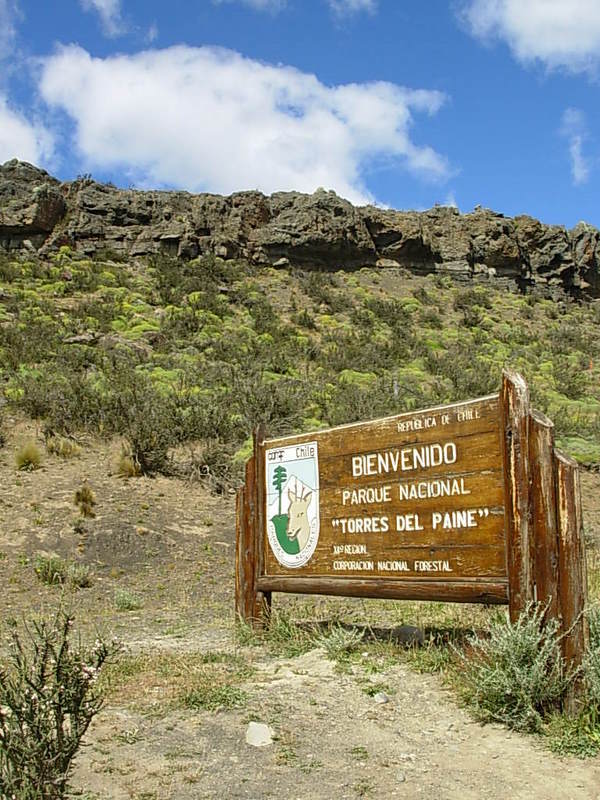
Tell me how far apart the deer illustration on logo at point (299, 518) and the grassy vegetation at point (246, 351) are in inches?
256

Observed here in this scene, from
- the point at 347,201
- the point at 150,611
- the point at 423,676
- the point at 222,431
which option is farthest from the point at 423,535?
the point at 347,201

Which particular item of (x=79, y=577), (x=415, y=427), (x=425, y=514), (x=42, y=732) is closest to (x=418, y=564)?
(x=425, y=514)

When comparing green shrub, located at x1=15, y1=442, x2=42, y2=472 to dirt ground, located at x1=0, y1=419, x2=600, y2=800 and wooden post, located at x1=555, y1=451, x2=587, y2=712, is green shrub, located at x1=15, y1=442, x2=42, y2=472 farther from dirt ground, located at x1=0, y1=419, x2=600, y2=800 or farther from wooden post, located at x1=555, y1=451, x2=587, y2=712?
wooden post, located at x1=555, y1=451, x2=587, y2=712

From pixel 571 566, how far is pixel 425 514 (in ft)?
4.48

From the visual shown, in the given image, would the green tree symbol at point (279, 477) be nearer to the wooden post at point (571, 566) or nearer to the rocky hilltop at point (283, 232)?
the wooden post at point (571, 566)

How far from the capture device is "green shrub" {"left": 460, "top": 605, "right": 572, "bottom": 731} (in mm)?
4453

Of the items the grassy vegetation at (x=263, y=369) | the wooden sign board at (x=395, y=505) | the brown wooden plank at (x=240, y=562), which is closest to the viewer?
the wooden sign board at (x=395, y=505)

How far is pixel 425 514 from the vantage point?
575 centimetres

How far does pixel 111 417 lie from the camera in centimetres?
1504

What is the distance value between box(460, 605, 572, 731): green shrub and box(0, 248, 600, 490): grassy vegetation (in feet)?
30.0

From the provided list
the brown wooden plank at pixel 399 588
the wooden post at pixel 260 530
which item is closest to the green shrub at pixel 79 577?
the wooden post at pixel 260 530

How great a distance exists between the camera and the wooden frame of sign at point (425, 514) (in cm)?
471

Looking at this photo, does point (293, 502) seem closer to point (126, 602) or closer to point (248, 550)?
point (248, 550)

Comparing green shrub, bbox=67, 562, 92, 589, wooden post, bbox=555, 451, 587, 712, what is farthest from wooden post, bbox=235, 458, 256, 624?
wooden post, bbox=555, 451, 587, 712
